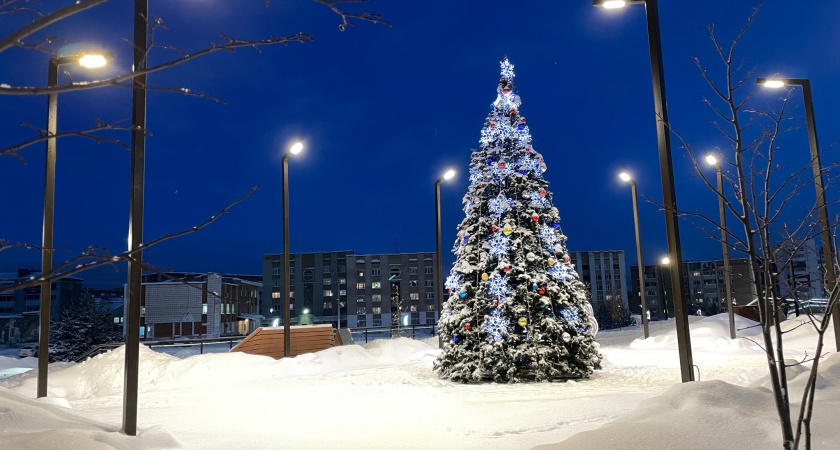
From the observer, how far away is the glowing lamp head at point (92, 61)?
695cm

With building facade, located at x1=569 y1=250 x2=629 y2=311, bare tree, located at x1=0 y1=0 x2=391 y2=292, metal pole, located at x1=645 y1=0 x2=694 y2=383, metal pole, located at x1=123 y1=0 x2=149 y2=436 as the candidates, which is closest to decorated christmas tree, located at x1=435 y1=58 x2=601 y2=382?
metal pole, located at x1=645 y1=0 x2=694 y2=383

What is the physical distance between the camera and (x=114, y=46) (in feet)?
11.4

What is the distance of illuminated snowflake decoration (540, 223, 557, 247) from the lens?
1311cm

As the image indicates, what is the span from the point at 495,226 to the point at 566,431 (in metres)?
6.49

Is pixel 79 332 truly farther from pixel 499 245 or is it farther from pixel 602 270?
pixel 602 270

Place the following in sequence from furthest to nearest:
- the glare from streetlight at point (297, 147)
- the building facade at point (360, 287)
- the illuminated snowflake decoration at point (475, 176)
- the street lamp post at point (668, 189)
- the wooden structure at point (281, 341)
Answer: the building facade at point (360, 287) < the wooden structure at point (281, 341) < the glare from streetlight at point (297, 147) < the illuminated snowflake decoration at point (475, 176) < the street lamp post at point (668, 189)

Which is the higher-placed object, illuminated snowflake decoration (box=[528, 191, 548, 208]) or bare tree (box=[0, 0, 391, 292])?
illuminated snowflake decoration (box=[528, 191, 548, 208])

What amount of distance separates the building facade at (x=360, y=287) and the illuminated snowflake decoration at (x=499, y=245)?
87.7 metres

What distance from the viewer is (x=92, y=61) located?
280 inches

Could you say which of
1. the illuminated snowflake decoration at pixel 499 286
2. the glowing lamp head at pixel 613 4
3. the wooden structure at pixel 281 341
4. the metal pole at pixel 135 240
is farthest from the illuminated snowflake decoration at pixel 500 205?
the wooden structure at pixel 281 341

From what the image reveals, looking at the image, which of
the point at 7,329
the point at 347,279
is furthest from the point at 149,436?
the point at 347,279

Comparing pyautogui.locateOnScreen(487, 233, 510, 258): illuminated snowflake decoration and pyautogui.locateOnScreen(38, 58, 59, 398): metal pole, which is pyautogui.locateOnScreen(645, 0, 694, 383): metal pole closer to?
pyautogui.locateOnScreen(487, 233, 510, 258): illuminated snowflake decoration

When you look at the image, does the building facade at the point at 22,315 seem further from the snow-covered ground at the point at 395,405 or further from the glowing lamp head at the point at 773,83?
the glowing lamp head at the point at 773,83

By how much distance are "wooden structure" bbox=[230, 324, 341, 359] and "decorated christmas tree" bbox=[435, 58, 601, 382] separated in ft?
28.7
